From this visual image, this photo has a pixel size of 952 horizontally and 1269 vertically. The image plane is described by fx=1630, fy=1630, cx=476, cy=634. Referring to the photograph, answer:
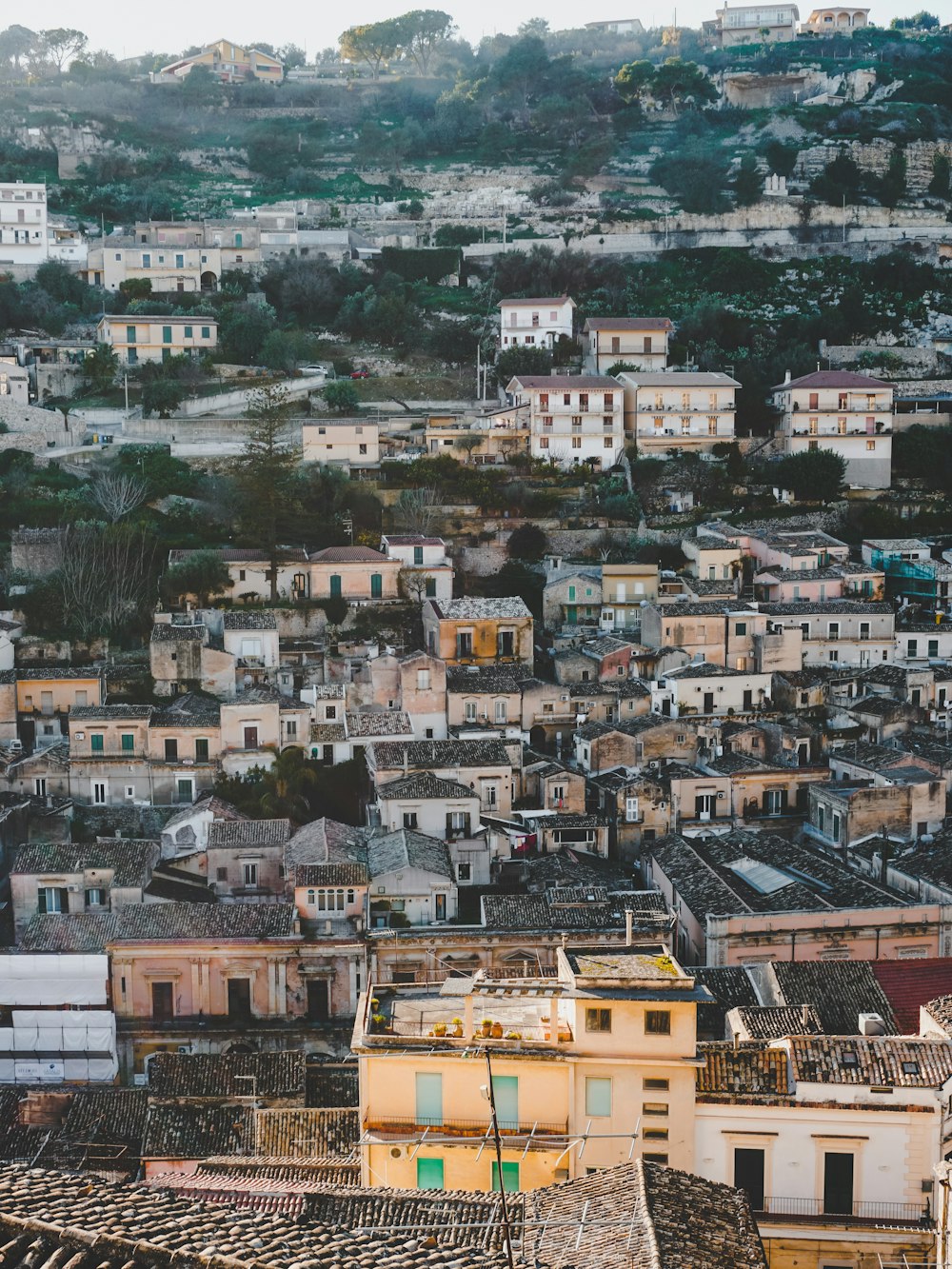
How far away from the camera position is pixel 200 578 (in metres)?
35.0

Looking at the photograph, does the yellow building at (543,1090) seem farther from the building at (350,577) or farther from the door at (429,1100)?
the building at (350,577)

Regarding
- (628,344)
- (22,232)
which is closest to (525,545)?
(628,344)

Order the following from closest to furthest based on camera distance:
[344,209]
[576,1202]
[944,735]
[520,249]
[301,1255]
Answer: [301,1255] → [576,1202] → [944,735] → [520,249] → [344,209]

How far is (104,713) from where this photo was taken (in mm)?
29891

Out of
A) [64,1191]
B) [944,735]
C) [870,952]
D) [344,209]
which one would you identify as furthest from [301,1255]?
[344,209]

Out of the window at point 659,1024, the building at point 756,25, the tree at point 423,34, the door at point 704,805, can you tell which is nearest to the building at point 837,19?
the building at point 756,25

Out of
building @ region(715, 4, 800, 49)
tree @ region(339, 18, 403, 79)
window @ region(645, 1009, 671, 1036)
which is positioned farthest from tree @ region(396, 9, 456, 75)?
window @ region(645, 1009, 671, 1036)

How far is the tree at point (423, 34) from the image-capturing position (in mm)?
88438

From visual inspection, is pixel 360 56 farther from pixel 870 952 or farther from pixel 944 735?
pixel 870 952

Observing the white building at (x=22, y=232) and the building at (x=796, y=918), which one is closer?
the building at (x=796, y=918)

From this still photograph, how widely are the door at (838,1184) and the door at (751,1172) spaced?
57 centimetres

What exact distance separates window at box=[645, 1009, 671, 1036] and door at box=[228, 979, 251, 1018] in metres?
10.1

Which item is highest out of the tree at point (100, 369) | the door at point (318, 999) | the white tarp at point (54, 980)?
the tree at point (100, 369)

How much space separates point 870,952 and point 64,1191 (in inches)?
648
